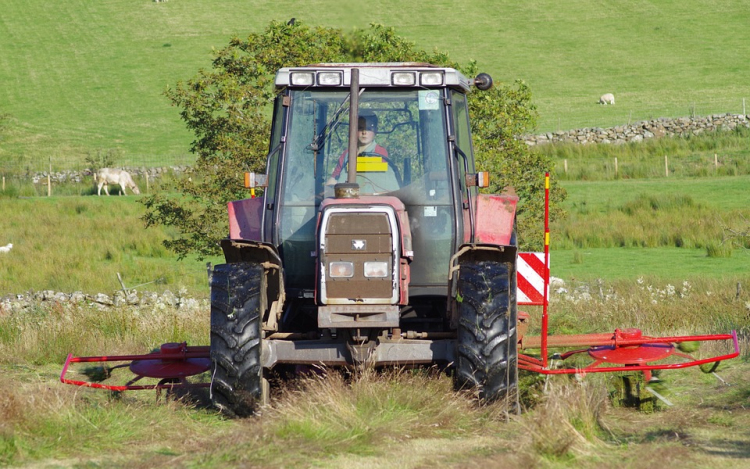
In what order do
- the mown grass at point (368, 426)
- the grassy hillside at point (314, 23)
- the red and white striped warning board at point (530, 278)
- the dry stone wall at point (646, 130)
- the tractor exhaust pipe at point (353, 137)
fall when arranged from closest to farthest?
the mown grass at point (368, 426) → the tractor exhaust pipe at point (353, 137) → the red and white striped warning board at point (530, 278) → the dry stone wall at point (646, 130) → the grassy hillside at point (314, 23)

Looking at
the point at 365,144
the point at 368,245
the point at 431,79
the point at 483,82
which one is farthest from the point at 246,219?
the point at 483,82

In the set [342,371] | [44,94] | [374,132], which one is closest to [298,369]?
[342,371]

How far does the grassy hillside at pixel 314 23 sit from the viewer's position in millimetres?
46125

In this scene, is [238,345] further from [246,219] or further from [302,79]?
[302,79]

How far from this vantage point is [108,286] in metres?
17.8

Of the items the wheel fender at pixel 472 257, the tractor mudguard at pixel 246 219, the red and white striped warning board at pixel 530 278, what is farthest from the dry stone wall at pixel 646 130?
the wheel fender at pixel 472 257

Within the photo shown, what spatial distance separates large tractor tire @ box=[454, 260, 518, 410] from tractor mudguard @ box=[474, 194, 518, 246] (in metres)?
1.14

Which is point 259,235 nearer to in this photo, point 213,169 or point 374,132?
Result: point 374,132

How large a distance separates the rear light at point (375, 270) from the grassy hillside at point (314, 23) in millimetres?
33411

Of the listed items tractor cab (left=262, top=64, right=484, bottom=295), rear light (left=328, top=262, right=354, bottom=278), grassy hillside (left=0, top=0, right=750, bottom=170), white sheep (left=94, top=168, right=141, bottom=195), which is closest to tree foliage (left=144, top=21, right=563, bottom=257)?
tractor cab (left=262, top=64, right=484, bottom=295)

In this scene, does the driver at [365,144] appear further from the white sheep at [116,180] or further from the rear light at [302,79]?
the white sheep at [116,180]

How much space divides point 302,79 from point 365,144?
0.70 metres

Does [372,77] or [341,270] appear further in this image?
[372,77]

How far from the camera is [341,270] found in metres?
7.59
